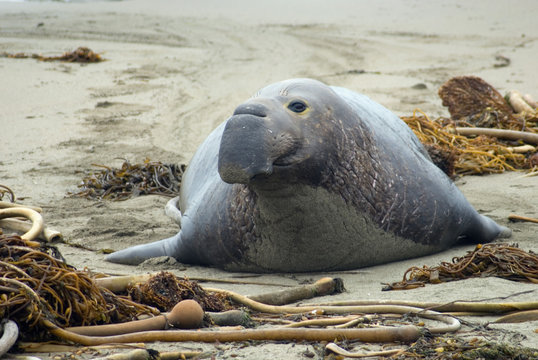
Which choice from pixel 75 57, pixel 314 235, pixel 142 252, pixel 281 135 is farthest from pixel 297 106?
pixel 75 57

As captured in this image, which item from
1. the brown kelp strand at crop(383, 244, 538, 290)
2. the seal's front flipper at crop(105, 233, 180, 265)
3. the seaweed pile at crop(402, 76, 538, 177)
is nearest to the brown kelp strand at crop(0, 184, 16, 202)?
the seal's front flipper at crop(105, 233, 180, 265)

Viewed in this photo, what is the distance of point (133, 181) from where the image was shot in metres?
6.72

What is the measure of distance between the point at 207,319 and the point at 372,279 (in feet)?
4.15

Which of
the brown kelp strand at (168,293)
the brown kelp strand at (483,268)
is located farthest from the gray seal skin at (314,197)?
the brown kelp strand at (168,293)

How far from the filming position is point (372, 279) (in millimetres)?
3982

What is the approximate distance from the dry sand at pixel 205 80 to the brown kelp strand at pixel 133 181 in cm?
19

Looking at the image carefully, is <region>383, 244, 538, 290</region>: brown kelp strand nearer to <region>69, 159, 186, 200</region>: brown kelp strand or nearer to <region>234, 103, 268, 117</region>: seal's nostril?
<region>234, 103, 268, 117</region>: seal's nostril

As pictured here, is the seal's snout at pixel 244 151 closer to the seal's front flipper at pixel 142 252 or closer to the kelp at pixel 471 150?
the seal's front flipper at pixel 142 252

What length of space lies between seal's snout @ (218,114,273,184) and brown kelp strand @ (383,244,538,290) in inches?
34.2

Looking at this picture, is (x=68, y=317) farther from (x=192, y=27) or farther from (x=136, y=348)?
(x=192, y=27)

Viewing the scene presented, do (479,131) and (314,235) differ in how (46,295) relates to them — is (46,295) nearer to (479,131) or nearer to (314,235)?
(314,235)

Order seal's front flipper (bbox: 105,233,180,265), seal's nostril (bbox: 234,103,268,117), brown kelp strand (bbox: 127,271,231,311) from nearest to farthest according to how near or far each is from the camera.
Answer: brown kelp strand (bbox: 127,271,231,311) < seal's nostril (bbox: 234,103,268,117) < seal's front flipper (bbox: 105,233,180,265)

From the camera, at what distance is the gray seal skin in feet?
11.8

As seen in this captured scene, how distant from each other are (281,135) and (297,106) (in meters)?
0.30
